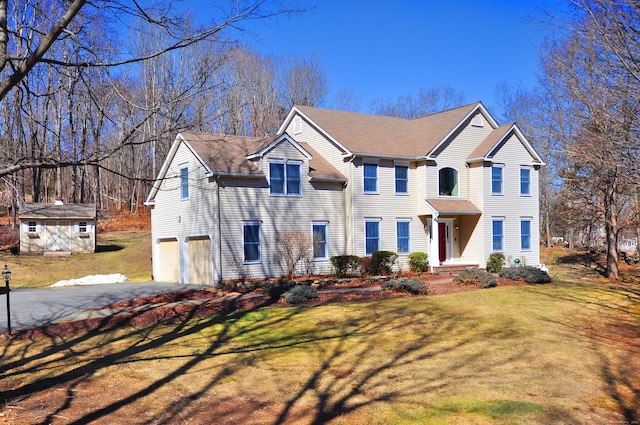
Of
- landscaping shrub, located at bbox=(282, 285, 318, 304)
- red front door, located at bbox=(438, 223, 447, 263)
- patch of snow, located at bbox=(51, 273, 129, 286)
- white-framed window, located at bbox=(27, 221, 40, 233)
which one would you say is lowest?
patch of snow, located at bbox=(51, 273, 129, 286)

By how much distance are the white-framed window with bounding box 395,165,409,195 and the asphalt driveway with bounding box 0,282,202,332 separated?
34.6ft

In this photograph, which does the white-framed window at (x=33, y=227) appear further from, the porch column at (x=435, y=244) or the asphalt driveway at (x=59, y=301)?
the porch column at (x=435, y=244)

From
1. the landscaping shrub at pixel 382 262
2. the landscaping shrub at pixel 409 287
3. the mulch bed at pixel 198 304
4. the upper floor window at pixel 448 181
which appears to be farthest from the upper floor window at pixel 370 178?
the landscaping shrub at pixel 409 287

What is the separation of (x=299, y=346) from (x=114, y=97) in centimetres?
635

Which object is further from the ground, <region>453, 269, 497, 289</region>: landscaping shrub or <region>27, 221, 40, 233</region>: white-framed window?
<region>27, 221, 40, 233</region>: white-framed window

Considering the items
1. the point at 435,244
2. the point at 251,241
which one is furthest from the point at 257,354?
the point at 435,244

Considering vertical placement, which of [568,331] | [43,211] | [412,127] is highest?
[412,127]

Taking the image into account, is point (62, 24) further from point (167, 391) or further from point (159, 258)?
point (159, 258)

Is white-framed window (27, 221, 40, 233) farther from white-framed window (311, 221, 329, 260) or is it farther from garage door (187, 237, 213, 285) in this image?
white-framed window (311, 221, 329, 260)

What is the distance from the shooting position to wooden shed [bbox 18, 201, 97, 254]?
36469mm

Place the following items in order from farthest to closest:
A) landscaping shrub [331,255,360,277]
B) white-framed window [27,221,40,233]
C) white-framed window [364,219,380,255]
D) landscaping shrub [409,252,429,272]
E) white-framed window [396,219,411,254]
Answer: white-framed window [27,221,40,233] → white-framed window [396,219,411,254] → landscaping shrub [409,252,429,272] → white-framed window [364,219,380,255] → landscaping shrub [331,255,360,277]

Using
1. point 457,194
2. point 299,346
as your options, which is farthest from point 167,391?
point 457,194

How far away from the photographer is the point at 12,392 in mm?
8828

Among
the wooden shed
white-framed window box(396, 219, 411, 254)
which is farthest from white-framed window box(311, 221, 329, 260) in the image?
the wooden shed
